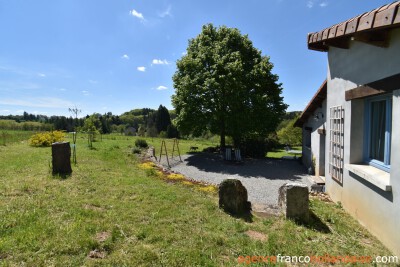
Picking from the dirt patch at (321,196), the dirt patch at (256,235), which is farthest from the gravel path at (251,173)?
the dirt patch at (256,235)

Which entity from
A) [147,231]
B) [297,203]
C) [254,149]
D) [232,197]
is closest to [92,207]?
[147,231]

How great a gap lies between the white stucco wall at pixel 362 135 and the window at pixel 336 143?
0.74 ft

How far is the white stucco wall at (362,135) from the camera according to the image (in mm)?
3998

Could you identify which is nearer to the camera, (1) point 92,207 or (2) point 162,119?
(1) point 92,207

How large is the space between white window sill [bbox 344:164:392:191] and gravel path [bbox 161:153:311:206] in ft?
10.5

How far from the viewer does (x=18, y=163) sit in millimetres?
11867

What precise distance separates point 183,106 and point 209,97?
6.85ft

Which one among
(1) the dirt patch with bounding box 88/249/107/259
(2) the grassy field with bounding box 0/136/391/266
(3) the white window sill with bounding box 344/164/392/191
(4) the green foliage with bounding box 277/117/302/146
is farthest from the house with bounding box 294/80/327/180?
(4) the green foliage with bounding box 277/117/302/146

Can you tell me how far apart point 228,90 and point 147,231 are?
13743 millimetres

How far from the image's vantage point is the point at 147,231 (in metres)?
4.70

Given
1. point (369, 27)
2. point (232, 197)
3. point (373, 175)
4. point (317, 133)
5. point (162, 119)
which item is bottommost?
point (232, 197)

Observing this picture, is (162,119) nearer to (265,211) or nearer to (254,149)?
(254,149)

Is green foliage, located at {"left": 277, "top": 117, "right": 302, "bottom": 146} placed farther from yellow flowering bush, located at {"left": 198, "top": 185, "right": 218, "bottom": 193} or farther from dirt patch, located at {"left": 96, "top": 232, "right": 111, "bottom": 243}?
dirt patch, located at {"left": 96, "top": 232, "right": 111, "bottom": 243}

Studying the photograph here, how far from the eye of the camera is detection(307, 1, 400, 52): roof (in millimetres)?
3371
